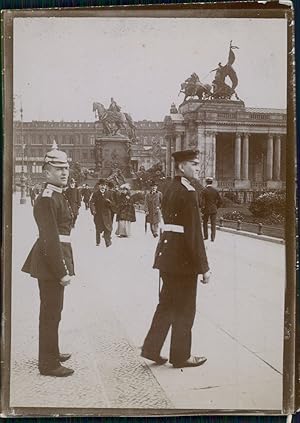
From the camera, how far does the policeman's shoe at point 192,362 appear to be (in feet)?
10.3

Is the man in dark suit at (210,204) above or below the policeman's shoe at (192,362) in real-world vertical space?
above

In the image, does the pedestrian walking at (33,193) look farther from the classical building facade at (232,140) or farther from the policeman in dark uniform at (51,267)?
the classical building facade at (232,140)

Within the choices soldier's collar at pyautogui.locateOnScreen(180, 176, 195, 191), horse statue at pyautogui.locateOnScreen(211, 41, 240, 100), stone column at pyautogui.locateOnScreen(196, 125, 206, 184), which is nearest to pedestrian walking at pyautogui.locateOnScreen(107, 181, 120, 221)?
soldier's collar at pyautogui.locateOnScreen(180, 176, 195, 191)

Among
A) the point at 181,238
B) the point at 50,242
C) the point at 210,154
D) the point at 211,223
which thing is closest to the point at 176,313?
the point at 181,238

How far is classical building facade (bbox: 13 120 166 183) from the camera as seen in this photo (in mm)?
3164

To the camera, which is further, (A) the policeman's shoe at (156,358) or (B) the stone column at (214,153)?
(B) the stone column at (214,153)

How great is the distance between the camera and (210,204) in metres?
3.24

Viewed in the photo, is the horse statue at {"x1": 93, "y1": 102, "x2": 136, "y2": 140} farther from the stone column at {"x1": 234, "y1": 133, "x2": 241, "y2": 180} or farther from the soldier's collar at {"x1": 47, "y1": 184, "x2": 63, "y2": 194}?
the stone column at {"x1": 234, "y1": 133, "x2": 241, "y2": 180}

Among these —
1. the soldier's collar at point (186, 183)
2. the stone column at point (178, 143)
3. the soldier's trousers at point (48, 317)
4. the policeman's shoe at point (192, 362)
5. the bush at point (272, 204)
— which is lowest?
the policeman's shoe at point (192, 362)

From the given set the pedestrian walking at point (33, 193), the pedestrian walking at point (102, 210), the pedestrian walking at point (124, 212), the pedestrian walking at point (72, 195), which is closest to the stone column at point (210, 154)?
the pedestrian walking at point (124, 212)

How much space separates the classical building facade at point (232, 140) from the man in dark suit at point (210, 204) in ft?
0.16

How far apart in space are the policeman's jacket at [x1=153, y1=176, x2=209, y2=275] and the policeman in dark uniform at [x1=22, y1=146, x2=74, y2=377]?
0.50 meters

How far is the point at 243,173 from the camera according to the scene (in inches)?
128

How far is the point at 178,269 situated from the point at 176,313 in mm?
235
